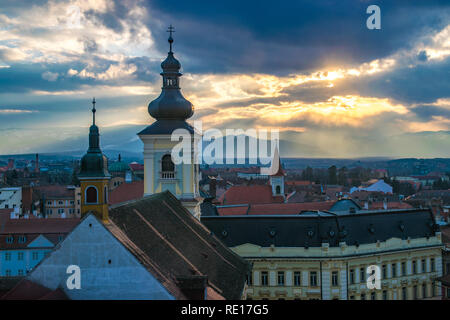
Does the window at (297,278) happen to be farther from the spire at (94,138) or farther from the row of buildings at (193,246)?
the spire at (94,138)

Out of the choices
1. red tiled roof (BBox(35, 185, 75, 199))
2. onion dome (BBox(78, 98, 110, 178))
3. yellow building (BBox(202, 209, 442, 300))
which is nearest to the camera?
onion dome (BBox(78, 98, 110, 178))

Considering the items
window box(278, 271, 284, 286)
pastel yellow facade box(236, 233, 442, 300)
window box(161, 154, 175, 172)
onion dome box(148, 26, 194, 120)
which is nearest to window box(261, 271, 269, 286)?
pastel yellow facade box(236, 233, 442, 300)

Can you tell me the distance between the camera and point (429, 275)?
53625 mm

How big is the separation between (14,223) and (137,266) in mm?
50394

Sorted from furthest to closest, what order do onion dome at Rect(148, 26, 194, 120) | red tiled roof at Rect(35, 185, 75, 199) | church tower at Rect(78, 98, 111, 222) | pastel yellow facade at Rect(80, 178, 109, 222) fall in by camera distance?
red tiled roof at Rect(35, 185, 75, 199)
onion dome at Rect(148, 26, 194, 120)
church tower at Rect(78, 98, 111, 222)
pastel yellow facade at Rect(80, 178, 109, 222)

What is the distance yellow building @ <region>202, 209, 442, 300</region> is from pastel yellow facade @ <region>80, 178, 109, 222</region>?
2579cm

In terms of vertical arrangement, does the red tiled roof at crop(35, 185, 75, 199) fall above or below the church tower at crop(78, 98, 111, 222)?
below

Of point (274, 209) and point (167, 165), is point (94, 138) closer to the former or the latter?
point (167, 165)

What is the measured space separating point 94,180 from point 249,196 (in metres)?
76.9

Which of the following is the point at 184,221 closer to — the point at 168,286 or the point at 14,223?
the point at 168,286

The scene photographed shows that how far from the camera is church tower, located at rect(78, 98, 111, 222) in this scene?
22453mm

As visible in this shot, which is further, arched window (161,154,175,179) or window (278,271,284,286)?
window (278,271,284,286)

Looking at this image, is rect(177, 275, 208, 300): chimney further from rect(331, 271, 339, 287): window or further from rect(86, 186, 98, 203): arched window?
rect(331, 271, 339, 287): window

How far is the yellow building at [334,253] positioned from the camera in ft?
159
